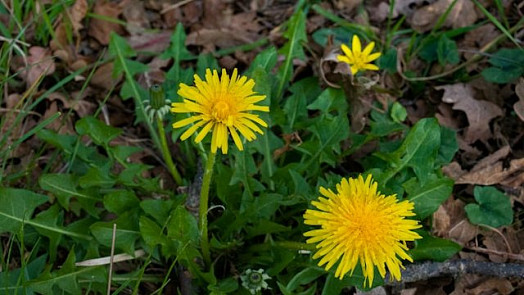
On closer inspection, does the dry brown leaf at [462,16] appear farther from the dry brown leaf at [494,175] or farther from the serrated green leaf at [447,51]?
the dry brown leaf at [494,175]

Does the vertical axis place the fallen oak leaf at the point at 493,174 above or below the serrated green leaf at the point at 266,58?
below

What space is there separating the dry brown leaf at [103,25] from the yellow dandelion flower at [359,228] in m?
2.15

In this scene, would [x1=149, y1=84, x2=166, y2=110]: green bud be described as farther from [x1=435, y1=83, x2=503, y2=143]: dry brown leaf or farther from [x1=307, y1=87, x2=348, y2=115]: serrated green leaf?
[x1=435, y1=83, x2=503, y2=143]: dry brown leaf

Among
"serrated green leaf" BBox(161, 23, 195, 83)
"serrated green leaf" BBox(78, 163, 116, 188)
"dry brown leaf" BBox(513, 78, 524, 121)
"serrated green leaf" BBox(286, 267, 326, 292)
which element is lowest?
"serrated green leaf" BBox(286, 267, 326, 292)

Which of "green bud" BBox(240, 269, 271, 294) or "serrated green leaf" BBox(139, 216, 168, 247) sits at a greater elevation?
"serrated green leaf" BBox(139, 216, 168, 247)

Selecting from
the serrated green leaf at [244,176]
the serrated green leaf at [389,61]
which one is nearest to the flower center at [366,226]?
the serrated green leaf at [244,176]

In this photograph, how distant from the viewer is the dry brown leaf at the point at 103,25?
357 centimetres

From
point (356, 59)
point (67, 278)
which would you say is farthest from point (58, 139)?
point (356, 59)

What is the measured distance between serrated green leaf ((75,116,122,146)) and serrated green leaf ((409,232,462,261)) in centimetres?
147

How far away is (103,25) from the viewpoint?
359 centimetres

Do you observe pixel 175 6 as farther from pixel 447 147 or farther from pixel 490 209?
pixel 490 209

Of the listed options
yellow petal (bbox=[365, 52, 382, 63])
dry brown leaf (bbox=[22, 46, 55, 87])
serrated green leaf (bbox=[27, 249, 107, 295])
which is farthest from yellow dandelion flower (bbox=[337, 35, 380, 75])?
dry brown leaf (bbox=[22, 46, 55, 87])

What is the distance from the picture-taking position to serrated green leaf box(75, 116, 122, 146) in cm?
271

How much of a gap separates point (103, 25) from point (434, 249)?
239 cm
